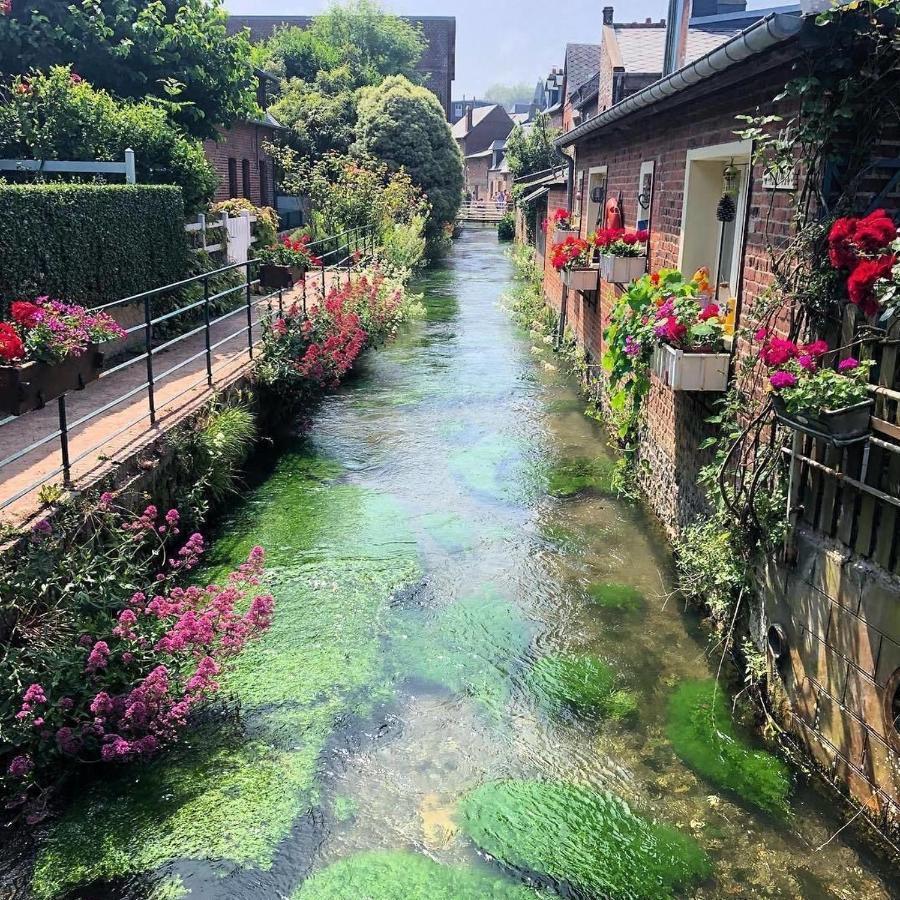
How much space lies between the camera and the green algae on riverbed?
13.7 feet

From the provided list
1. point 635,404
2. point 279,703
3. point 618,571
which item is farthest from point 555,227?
point 279,703

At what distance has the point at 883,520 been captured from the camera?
398 cm

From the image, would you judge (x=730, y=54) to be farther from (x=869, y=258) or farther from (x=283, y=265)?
(x=283, y=265)

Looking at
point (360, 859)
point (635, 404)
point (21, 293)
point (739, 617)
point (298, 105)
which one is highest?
point (298, 105)

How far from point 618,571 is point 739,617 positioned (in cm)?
151

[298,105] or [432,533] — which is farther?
[298,105]

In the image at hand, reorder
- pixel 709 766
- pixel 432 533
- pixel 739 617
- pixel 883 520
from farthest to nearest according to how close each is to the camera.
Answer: pixel 432 533 < pixel 739 617 < pixel 709 766 < pixel 883 520

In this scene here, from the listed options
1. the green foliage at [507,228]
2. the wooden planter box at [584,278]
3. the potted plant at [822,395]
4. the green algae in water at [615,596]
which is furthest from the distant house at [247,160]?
the potted plant at [822,395]

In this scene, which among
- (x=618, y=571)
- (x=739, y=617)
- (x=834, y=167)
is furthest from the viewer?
(x=618, y=571)

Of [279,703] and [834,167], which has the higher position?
[834,167]

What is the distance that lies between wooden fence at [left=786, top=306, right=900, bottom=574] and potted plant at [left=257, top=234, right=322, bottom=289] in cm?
954

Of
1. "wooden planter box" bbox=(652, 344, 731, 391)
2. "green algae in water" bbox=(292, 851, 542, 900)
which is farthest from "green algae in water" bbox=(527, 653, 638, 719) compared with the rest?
"wooden planter box" bbox=(652, 344, 731, 391)

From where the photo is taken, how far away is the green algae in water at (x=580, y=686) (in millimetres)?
5367

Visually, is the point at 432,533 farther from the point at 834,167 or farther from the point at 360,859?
the point at 834,167
